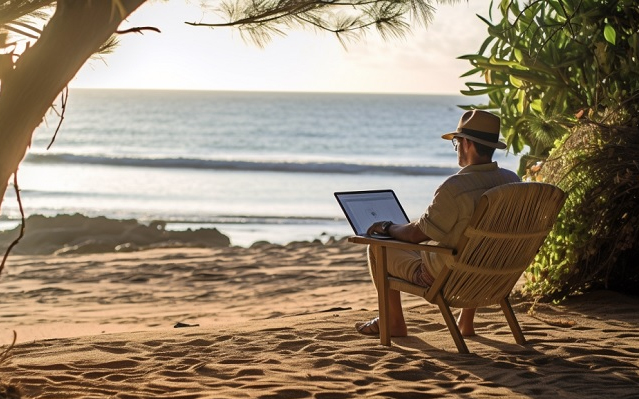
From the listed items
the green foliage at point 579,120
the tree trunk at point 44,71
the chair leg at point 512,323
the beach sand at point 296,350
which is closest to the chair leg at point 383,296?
the beach sand at point 296,350

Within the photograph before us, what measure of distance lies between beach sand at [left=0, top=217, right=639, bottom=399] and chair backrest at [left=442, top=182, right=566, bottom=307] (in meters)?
0.32

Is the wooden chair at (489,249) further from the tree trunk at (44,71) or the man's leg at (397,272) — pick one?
the tree trunk at (44,71)

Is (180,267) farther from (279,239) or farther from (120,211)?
(120,211)

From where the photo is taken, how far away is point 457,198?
14.8 ft

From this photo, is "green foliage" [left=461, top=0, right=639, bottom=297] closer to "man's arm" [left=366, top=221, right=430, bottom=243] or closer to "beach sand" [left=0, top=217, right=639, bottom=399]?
"beach sand" [left=0, top=217, right=639, bottom=399]

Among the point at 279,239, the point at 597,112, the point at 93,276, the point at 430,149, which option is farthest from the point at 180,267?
the point at 430,149

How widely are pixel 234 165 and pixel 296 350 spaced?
25.3 metres

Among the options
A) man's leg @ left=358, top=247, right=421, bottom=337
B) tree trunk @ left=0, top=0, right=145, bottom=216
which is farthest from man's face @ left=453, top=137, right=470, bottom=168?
tree trunk @ left=0, top=0, right=145, bottom=216

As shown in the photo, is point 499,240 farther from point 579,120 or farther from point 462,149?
point 579,120

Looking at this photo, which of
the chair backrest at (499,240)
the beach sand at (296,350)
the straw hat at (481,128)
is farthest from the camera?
the straw hat at (481,128)

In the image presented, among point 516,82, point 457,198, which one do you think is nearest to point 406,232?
point 457,198

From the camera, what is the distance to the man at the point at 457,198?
452 cm

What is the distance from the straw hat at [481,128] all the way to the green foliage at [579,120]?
2.13 ft

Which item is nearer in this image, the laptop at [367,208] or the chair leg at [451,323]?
the chair leg at [451,323]
